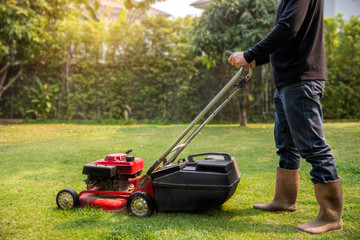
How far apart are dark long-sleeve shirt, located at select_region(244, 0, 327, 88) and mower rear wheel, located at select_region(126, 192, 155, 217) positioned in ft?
3.92

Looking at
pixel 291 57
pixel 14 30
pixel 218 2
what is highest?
pixel 218 2

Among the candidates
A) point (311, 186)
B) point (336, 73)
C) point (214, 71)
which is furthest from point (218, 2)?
point (311, 186)

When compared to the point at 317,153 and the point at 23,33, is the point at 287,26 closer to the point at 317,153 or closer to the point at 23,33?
the point at 317,153

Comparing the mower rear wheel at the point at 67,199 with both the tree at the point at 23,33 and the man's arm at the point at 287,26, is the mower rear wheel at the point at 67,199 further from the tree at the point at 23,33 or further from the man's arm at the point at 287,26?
the tree at the point at 23,33

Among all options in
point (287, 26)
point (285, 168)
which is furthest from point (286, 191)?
point (287, 26)

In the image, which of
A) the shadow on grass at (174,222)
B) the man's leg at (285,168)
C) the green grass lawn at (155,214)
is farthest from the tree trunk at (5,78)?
the man's leg at (285,168)

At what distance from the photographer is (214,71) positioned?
35.3 ft

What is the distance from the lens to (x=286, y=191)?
2.48m

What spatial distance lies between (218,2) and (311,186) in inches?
252

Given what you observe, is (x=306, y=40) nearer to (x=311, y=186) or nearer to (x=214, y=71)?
(x=311, y=186)

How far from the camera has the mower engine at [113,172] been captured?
2545 mm

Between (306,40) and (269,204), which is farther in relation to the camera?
(269,204)

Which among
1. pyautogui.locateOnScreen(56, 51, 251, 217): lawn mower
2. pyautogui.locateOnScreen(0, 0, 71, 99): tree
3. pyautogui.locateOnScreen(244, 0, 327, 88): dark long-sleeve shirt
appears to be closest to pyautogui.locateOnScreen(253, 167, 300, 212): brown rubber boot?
pyautogui.locateOnScreen(56, 51, 251, 217): lawn mower

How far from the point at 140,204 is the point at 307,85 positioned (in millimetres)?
1401
